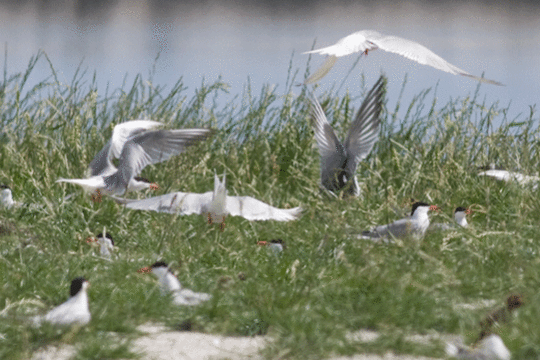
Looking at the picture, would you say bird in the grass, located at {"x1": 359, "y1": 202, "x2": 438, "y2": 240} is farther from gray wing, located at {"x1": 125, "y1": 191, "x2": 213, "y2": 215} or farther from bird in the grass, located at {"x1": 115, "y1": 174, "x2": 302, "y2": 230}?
gray wing, located at {"x1": 125, "y1": 191, "x2": 213, "y2": 215}

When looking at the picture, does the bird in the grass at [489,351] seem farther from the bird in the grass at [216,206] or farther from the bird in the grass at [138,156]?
the bird in the grass at [138,156]

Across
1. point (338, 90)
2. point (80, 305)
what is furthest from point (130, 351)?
point (338, 90)

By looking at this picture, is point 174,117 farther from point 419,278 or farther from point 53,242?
point 419,278

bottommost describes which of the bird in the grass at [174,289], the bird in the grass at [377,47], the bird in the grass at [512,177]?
the bird in the grass at [174,289]

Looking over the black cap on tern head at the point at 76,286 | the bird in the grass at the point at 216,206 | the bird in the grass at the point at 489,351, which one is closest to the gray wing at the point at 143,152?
the bird in the grass at the point at 216,206

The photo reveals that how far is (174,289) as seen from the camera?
3486 millimetres

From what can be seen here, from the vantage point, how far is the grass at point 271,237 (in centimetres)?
311

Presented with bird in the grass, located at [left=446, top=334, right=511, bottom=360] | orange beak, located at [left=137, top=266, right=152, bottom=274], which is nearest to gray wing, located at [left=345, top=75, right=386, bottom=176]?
orange beak, located at [left=137, top=266, right=152, bottom=274]

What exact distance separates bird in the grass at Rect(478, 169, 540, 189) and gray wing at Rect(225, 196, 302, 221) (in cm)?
145

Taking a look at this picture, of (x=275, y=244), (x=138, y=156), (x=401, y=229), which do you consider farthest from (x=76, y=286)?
(x=138, y=156)

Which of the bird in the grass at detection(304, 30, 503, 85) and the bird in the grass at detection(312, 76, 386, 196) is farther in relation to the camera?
the bird in the grass at detection(312, 76, 386, 196)

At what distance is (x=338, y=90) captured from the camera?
23.4 feet

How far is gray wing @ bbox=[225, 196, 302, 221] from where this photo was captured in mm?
4594

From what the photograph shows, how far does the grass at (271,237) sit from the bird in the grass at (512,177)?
0.09 metres
